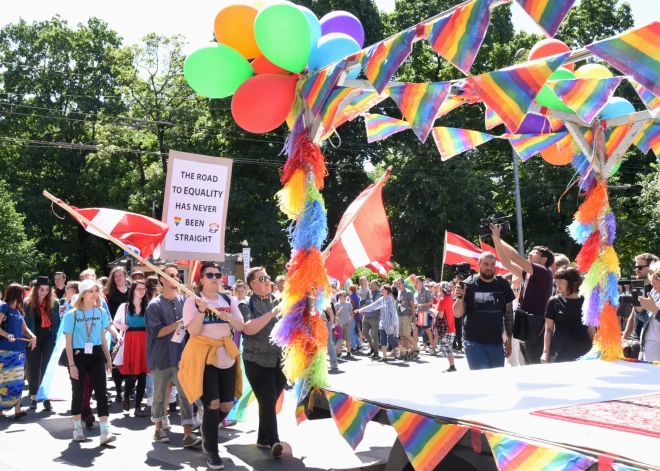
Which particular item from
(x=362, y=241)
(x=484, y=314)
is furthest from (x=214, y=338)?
(x=484, y=314)

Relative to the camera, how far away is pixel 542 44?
743 cm

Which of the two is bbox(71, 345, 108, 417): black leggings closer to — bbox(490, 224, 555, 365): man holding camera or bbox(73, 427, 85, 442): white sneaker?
bbox(73, 427, 85, 442): white sneaker

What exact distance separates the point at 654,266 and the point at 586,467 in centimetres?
546

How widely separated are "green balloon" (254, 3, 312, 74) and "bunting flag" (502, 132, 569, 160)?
280 cm

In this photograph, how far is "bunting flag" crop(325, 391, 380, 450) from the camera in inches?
207

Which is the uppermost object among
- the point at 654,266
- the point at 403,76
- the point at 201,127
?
the point at 403,76

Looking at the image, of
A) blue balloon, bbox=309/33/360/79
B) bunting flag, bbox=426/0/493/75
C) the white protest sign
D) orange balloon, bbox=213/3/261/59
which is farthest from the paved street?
orange balloon, bbox=213/3/261/59

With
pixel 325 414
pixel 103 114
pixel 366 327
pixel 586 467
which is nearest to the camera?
pixel 586 467

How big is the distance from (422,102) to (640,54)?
1.79 m

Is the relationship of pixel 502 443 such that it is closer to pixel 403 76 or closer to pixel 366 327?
pixel 366 327

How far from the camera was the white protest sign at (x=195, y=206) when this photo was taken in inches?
309

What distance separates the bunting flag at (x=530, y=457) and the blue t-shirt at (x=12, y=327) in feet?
26.4

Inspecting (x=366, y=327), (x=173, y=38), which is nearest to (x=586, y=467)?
(x=366, y=327)

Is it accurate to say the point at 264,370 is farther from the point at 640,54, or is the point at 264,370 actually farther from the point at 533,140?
the point at 640,54
